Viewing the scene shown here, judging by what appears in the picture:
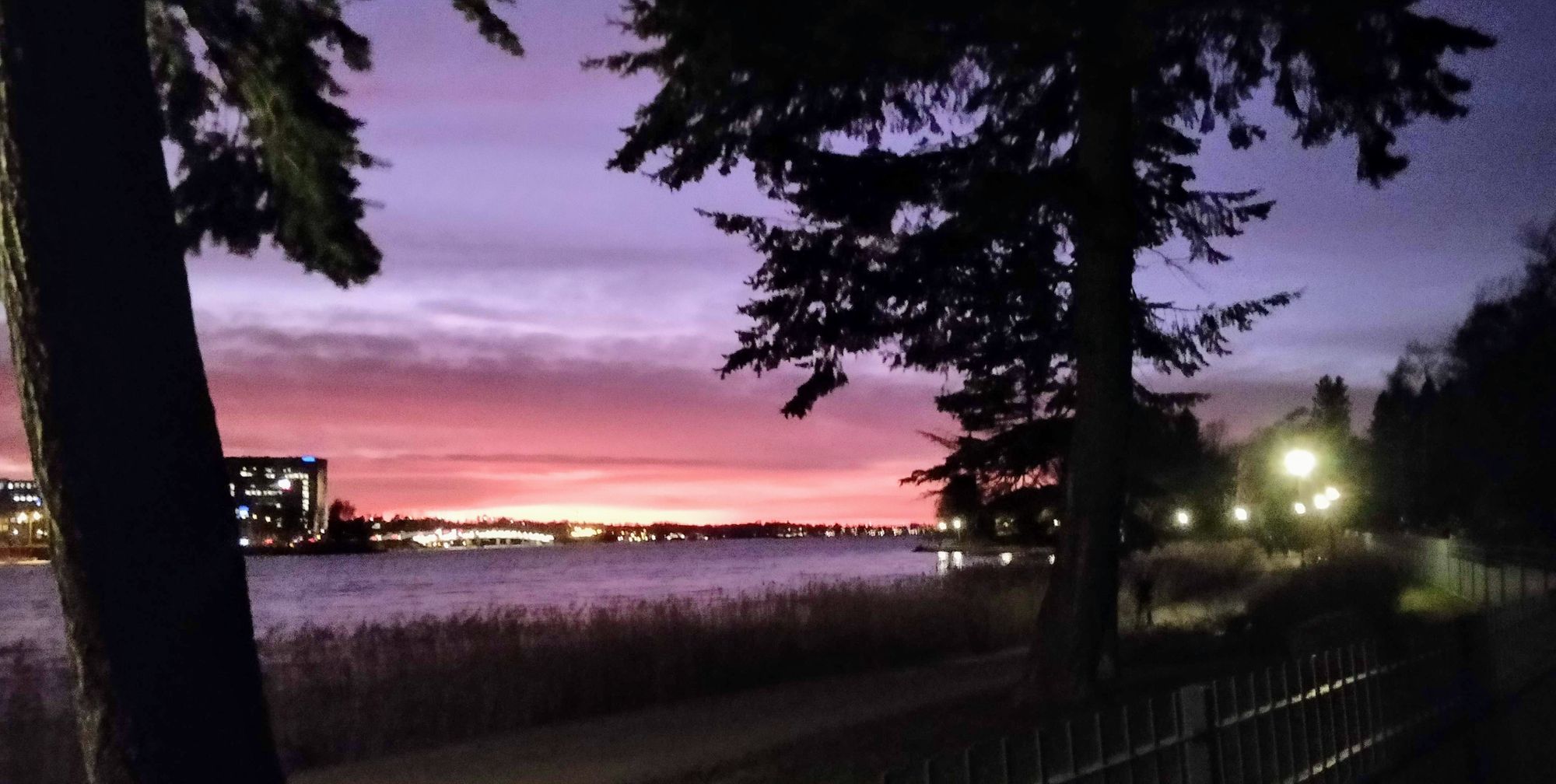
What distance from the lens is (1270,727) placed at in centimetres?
863

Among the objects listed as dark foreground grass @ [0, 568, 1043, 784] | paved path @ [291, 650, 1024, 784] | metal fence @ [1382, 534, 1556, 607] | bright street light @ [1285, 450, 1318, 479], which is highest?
bright street light @ [1285, 450, 1318, 479]

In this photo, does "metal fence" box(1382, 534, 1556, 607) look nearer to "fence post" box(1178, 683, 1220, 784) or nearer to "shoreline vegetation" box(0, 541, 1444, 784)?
"shoreline vegetation" box(0, 541, 1444, 784)

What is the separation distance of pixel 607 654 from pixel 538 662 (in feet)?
3.02

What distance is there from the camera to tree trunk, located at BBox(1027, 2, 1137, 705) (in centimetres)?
1497

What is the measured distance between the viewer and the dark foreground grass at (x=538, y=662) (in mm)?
16375

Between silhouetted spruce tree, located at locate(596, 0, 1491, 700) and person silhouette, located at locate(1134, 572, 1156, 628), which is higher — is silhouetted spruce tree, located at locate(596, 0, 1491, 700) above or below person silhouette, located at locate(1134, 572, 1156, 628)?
above

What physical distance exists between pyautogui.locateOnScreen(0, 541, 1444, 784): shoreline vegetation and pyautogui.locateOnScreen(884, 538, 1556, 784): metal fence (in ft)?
4.16

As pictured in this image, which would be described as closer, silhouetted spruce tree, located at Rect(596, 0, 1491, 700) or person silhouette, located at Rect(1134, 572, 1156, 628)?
silhouetted spruce tree, located at Rect(596, 0, 1491, 700)

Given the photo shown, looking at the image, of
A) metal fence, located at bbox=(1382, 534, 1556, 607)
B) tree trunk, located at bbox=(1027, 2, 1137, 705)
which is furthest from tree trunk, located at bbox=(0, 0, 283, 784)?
metal fence, located at bbox=(1382, 534, 1556, 607)

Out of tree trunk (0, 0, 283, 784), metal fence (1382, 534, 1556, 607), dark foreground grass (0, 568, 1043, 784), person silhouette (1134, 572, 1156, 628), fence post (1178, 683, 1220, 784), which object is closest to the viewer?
tree trunk (0, 0, 283, 784)

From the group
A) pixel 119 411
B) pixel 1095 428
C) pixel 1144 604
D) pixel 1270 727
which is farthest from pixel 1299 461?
A: pixel 119 411

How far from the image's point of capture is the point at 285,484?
206ft

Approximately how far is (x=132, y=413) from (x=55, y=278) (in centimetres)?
63

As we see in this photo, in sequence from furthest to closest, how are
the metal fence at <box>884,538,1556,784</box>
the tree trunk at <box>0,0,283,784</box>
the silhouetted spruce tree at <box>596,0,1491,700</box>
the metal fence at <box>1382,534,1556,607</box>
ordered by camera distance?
the metal fence at <box>1382,534,1556,607</box>, the silhouetted spruce tree at <box>596,0,1491,700</box>, the tree trunk at <box>0,0,283,784</box>, the metal fence at <box>884,538,1556,784</box>
